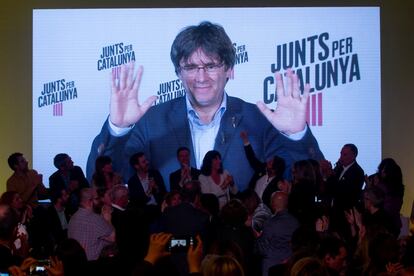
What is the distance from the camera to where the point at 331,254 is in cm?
566

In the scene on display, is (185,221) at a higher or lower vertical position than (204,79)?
lower

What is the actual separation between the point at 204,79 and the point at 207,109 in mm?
350

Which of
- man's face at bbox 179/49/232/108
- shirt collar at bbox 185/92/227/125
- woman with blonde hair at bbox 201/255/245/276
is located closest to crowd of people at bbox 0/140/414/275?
woman with blonde hair at bbox 201/255/245/276

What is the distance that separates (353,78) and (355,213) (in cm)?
403

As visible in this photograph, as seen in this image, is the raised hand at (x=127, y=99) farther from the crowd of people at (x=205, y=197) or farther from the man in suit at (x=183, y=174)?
the man in suit at (x=183, y=174)

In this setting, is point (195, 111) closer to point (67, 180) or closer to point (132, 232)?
point (67, 180)

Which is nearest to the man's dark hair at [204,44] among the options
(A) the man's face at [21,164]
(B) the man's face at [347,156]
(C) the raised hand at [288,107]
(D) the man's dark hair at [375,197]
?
(C) the raised hand at [288,107]

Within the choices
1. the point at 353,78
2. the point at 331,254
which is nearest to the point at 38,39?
the point at 353,78

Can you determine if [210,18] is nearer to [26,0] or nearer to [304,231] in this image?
[26,0]

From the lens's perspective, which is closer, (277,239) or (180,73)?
(277,239)

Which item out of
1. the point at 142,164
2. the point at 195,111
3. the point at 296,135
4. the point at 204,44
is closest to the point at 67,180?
the point at 142,164

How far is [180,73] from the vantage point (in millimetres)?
10773

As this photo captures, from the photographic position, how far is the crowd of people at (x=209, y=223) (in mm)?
4848

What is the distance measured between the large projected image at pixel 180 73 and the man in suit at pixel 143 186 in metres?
1.19
